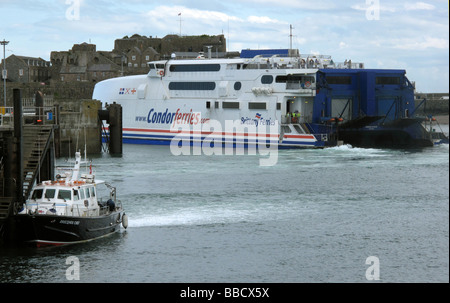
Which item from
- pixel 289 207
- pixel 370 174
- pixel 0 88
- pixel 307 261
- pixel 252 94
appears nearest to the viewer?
pixel 307 261

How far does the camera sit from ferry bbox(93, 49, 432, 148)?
64812 millimetres

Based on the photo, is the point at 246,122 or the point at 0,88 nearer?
the point at 246,122

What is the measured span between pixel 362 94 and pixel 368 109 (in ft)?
4.96

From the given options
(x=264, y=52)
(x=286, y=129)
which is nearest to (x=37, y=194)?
(x=286, y=129)

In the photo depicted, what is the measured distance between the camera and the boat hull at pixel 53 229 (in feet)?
87.2

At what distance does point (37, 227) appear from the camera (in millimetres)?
26688

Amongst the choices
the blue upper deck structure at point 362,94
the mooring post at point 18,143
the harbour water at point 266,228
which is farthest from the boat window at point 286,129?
the mooring post at point 18,143

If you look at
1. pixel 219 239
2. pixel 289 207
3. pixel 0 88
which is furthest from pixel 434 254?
pixel 0 88

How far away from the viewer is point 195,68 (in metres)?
70.1

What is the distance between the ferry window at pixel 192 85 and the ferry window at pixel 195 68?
1172 millimetres

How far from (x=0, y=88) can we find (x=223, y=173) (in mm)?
67179

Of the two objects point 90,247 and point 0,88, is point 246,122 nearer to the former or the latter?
point 90,247

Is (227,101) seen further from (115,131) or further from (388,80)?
(388,80)

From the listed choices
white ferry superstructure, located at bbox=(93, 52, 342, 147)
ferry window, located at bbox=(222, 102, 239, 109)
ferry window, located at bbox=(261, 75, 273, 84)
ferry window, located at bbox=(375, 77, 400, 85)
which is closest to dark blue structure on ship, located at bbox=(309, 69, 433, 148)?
ferry window, located at bbox=(375, 77, 400, 85)
